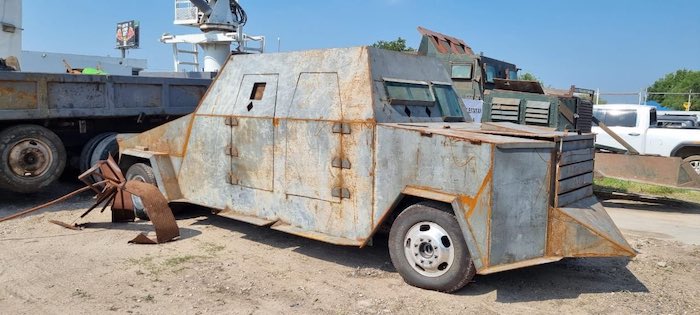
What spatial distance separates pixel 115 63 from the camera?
41.9 meters

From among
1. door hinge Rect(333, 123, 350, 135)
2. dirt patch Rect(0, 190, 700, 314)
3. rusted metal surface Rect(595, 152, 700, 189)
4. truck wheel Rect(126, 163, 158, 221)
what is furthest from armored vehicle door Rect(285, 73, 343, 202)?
rusted metal surface Rect(595, 152, 700, 189)

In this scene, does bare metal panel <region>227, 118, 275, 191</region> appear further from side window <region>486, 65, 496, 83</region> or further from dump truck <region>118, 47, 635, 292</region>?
side window <region>486, 65, 496, 83</region>

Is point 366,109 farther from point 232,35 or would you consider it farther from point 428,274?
point 232,35

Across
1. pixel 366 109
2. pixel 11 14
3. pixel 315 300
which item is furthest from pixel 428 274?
pixel 11 14

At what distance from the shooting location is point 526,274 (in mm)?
5516

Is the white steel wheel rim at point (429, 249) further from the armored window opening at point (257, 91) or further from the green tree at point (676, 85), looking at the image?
the green tree at point (676, 85)

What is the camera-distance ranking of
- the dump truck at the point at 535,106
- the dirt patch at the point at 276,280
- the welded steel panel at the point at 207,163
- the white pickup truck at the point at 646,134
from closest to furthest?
the dirt patch at the point at 276,280 < the welded steel panel at the point at 207,163 < the dump truck at the point at 535,106 < the white pickup truck at the point at 646,134

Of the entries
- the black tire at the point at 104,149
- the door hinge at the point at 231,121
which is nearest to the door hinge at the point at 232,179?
the door hinge at the point at 231,121

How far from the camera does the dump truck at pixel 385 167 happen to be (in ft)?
15.4

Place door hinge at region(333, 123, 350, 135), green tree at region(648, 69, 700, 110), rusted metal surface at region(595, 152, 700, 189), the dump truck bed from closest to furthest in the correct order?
door hinge at region(333, 123, 350, 135) < the dump truck bed < rusted metal surface at region(595, 152, 700, 189) < green tree at region(648, 69, 700, 110)

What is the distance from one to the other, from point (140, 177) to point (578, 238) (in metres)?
5.34

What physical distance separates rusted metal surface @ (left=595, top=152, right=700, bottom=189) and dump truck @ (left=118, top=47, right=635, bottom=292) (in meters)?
4.79

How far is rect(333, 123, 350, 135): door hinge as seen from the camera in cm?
546

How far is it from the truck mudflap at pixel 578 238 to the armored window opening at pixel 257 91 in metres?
3.23
